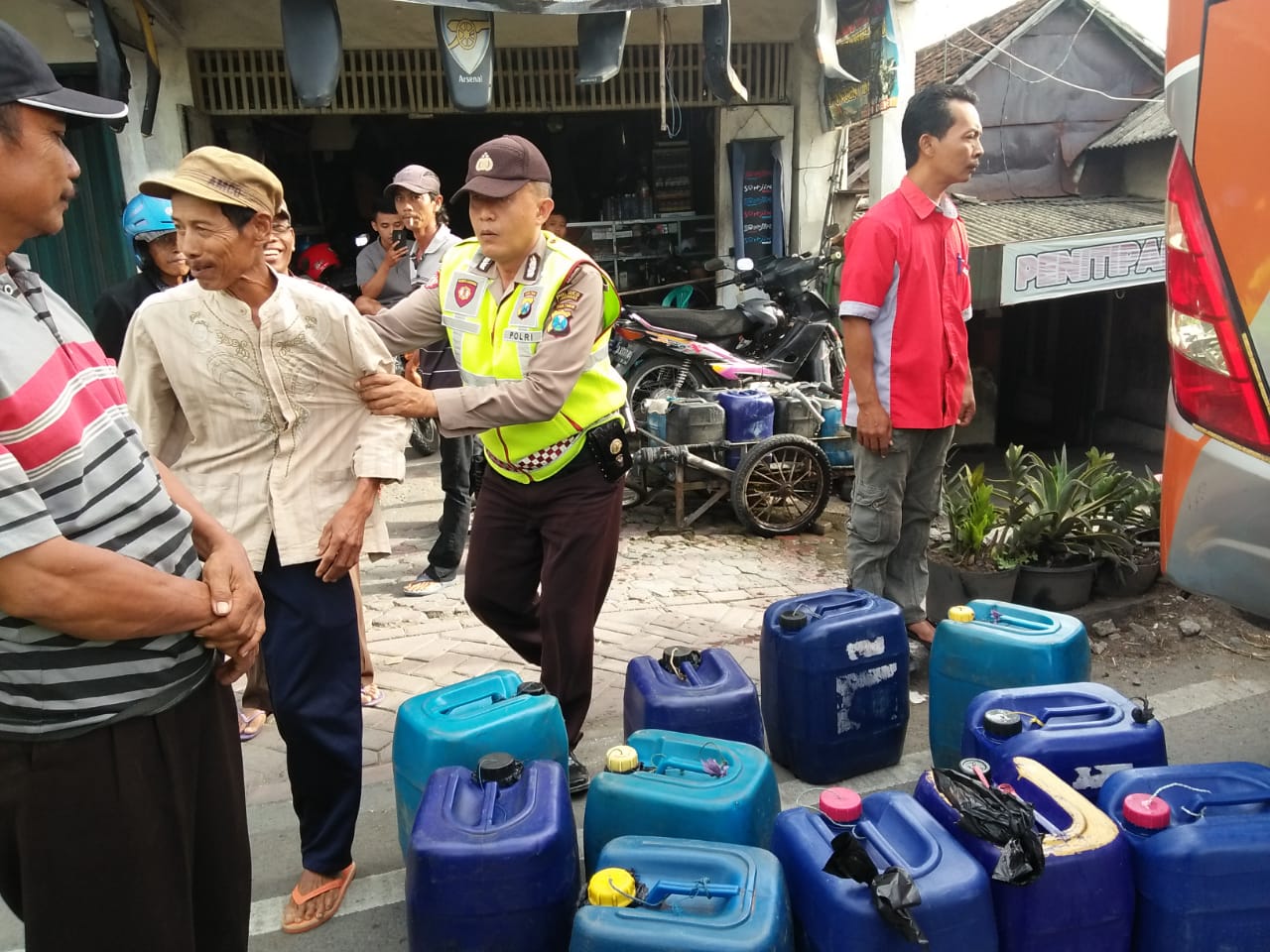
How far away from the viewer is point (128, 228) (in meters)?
3.39

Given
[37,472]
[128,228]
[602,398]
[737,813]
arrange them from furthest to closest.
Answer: [128,228]
[602,398]
[737,813]
[37,472]

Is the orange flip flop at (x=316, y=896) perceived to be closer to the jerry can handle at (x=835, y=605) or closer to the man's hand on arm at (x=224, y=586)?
the man's hand on arm at (x=224, y=586)

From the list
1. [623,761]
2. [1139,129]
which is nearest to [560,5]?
[623,761]

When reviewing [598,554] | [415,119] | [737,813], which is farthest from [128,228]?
[415,119]

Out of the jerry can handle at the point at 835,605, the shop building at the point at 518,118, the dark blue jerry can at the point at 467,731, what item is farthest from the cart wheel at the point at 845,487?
the dark blue jerry can at the point at 467,731

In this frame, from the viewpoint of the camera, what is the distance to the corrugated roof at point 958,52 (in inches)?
392

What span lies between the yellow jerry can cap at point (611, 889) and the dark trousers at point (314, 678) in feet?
2.94

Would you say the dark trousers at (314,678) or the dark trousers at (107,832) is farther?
the dark trousers at (314,678)

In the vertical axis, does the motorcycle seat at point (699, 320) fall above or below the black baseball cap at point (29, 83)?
below

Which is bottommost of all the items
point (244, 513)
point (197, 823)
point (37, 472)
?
point (197, 823)

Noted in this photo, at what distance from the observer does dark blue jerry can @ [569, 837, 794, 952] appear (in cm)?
162

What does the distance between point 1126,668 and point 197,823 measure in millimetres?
3421

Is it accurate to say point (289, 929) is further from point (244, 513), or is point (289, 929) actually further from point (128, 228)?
point (128, 228)

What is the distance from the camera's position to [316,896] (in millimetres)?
2463
